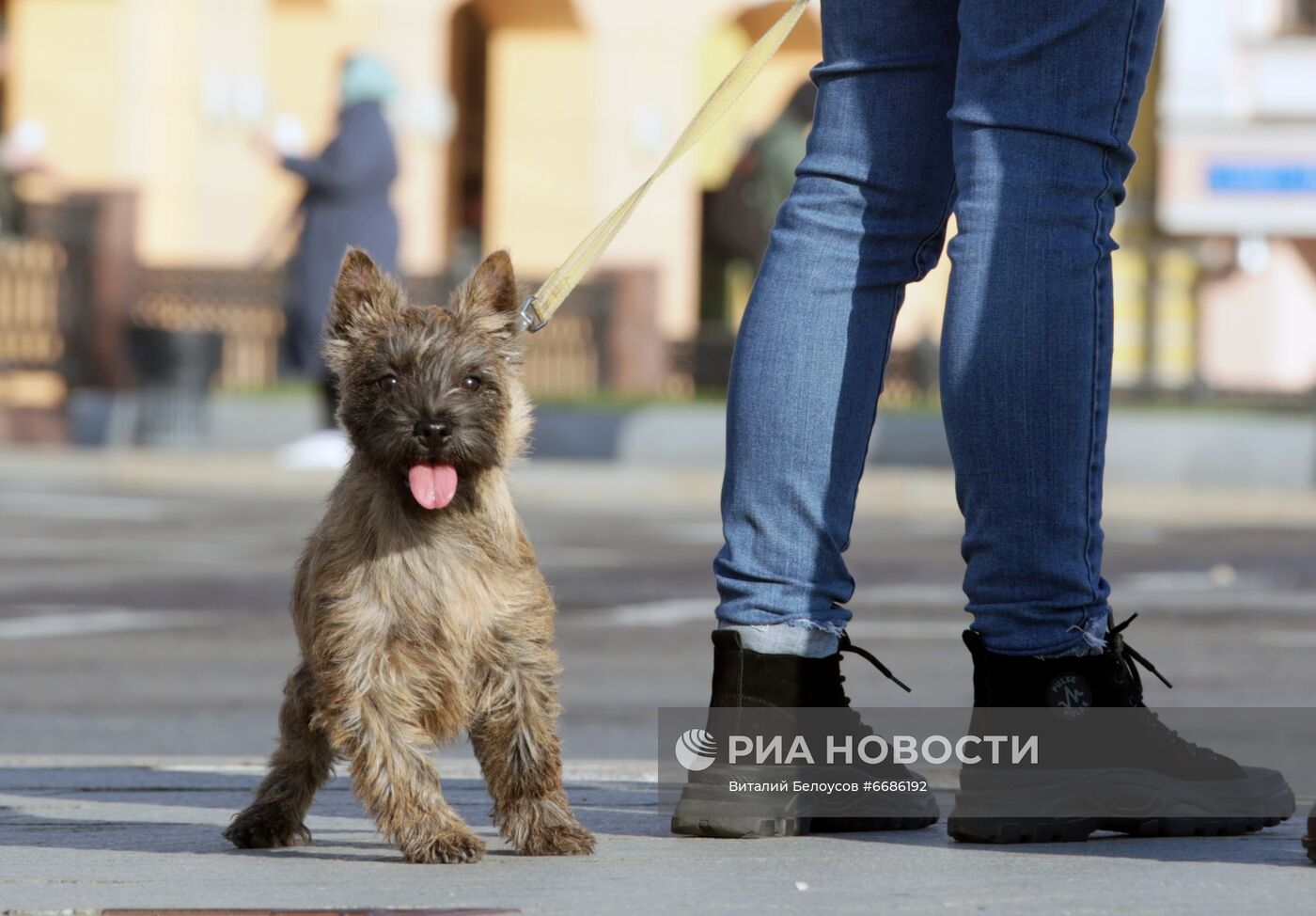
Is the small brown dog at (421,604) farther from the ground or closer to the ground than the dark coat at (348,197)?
closer to the ground

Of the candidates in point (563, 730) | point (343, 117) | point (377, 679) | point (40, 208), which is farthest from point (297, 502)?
point (377, 679)

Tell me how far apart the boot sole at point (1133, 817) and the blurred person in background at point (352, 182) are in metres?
11.0

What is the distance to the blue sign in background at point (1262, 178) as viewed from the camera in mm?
26797

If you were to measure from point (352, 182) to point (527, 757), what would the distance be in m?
11.4

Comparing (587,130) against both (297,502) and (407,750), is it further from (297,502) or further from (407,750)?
(407,750)

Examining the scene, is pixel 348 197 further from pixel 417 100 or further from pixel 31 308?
pixel 417 100

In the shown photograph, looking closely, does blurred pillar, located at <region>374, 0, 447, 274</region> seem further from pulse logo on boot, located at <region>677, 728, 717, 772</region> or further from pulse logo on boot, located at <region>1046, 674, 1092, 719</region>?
pulse logo on boot, located at <region>1046, 674, 1092, 719</region>

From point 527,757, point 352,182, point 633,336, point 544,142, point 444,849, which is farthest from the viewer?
point 544,142

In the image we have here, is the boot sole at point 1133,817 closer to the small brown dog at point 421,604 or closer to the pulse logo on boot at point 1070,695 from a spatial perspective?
the pulse logo on boot at point 1070,695

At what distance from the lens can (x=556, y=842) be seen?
10.6ft

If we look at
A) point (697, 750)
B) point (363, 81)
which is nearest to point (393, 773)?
point (697, 750)

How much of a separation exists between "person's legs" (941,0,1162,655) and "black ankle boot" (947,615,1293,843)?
4 cm

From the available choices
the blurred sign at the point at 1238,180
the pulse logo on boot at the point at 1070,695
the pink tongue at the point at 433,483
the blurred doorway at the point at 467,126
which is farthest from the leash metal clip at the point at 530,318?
the blurred doorway at the point at 467,126

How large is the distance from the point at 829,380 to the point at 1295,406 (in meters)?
14.5
